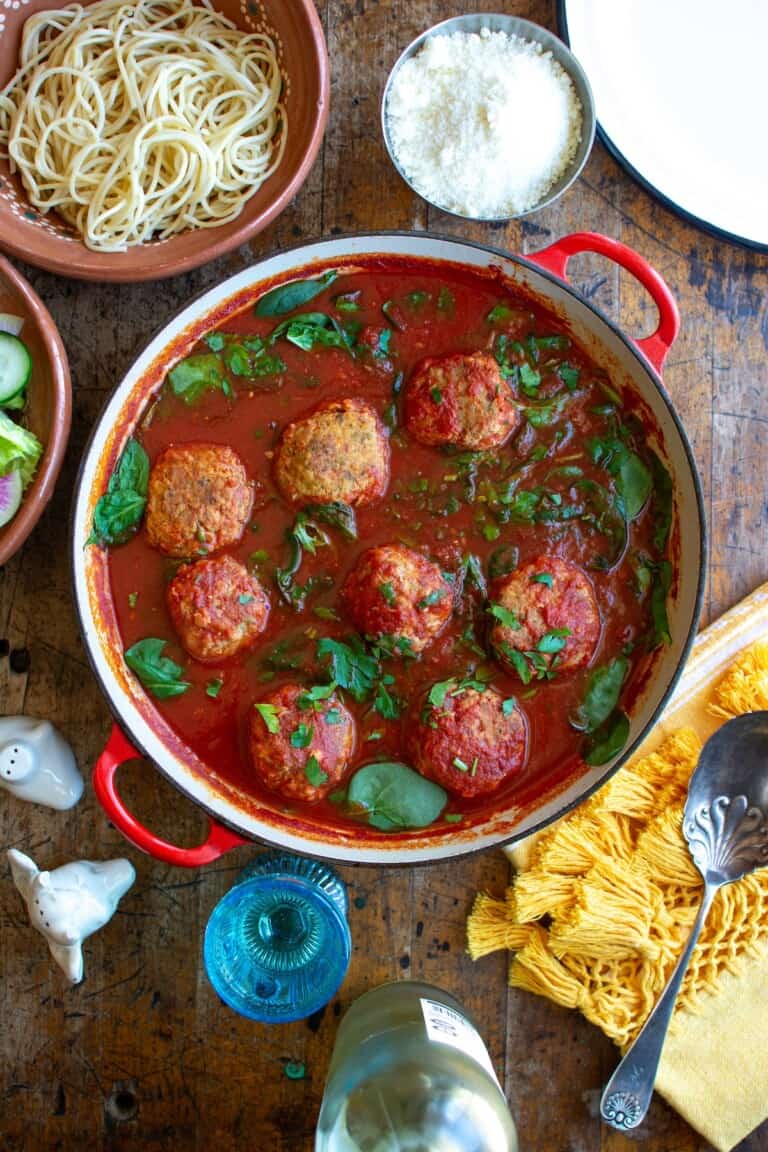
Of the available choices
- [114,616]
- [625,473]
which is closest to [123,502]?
[114,616]

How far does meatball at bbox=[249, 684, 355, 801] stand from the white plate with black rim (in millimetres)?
2329

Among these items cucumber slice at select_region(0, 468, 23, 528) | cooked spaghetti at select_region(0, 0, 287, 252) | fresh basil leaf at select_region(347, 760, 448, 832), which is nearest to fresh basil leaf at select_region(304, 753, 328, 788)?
fresh basil leaf at select_region(347, 760, 448, 832)

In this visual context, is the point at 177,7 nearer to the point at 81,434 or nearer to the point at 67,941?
the point at 81,434

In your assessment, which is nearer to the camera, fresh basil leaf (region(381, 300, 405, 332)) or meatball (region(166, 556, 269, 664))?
meatball (region(166, 556, 269, 664))

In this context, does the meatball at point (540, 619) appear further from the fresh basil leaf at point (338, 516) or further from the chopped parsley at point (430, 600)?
the fresh basil leaf at point (338, 516)

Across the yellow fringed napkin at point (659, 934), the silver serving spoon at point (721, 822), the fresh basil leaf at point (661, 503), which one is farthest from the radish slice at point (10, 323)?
the silver serving spoon at point (721, 822)

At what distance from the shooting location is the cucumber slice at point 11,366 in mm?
3518

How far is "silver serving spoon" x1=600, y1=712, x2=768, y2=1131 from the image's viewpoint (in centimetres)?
368

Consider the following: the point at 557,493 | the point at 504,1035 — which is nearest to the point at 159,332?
the point at 557,493

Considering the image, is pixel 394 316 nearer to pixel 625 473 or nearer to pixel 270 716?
pixel 625 473

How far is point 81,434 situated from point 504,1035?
2802mm

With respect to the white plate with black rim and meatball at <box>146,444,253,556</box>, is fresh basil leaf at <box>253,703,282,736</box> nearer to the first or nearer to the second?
meatball at <box>146,444,253,556</box>

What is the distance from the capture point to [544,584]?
3.50 m

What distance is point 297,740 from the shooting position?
3.47 meters
